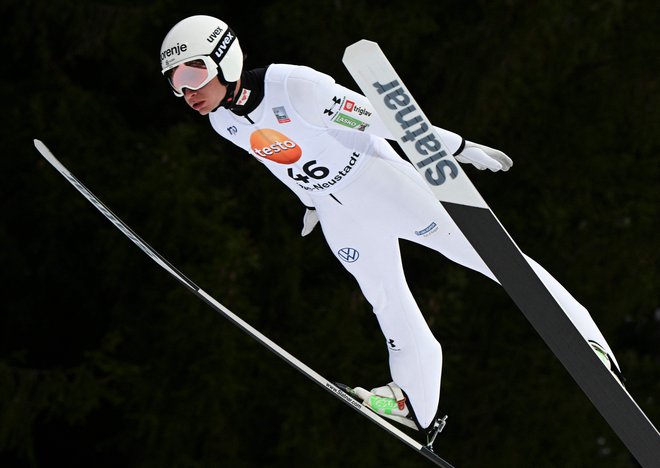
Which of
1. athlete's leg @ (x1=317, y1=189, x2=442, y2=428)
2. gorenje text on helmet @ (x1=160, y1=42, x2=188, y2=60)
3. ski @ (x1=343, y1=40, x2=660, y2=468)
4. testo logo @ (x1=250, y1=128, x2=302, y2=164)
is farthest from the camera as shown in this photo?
athlete's leg @ (x1=317, y1=189, x2=442, y2=428)

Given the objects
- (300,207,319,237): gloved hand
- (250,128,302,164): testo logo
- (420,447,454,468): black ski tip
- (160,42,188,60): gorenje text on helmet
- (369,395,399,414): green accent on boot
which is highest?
(160,42,188,60): gorenje text on helmet

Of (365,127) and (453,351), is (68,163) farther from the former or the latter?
(365,127)

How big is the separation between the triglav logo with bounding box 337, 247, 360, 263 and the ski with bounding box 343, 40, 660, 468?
509 mm

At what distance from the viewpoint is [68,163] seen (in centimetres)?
708

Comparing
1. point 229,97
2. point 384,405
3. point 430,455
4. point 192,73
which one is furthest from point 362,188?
point 430,455

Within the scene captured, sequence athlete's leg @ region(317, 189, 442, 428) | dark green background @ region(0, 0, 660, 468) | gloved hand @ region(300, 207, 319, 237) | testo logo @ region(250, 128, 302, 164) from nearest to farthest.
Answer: testo logo @ region(250, 128, 302, 164), athlete's leg @ region(317, 189, 442, 428), gloved hand @ region(300, 207, 319, 237), dark green background @ region(0, 0, 660, 468)

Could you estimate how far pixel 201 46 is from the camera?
3.52 m

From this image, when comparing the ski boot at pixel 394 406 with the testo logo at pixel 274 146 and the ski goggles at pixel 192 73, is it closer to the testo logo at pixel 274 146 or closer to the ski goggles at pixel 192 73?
the testo logo at pixel 274 146

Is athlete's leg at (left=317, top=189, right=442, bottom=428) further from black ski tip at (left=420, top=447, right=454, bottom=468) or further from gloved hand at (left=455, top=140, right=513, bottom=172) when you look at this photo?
gloved hand at (left=455, top=140, right=513, bottom=172)

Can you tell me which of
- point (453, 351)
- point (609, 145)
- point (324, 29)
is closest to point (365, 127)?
point (324, 29)

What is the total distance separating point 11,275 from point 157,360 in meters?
1.08

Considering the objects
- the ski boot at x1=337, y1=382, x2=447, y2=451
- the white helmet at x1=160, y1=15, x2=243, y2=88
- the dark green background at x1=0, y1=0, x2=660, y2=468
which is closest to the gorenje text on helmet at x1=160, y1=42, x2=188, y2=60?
the white helmet at x1=160, y1=15, x2=243, y2=88

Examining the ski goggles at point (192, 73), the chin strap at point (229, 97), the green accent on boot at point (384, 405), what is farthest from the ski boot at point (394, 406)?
the ski goggles at point (192, 73)

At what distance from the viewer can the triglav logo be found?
3.95 metres
